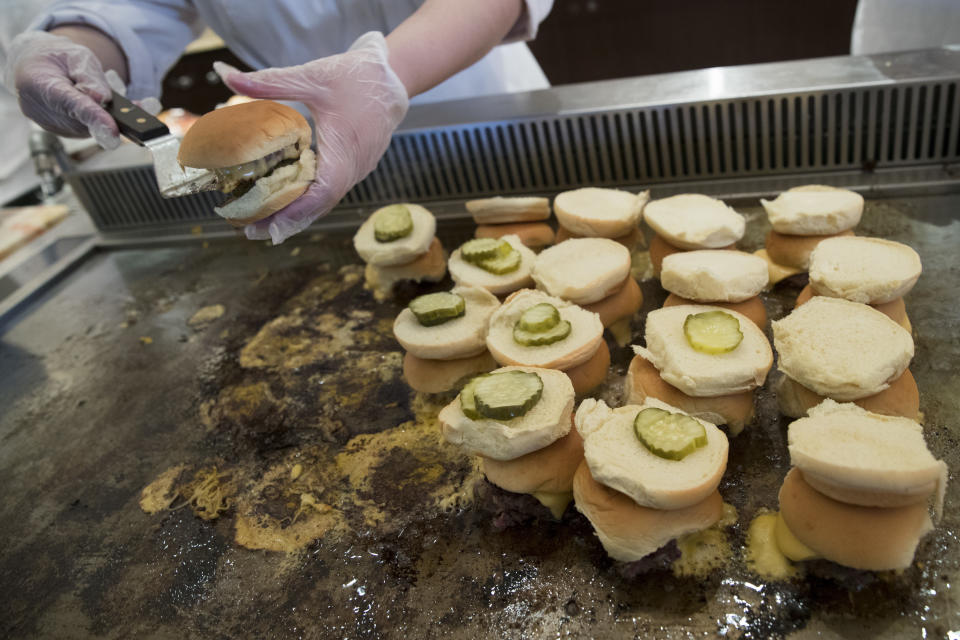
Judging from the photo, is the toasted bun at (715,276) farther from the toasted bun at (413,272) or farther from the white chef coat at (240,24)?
the white chef coat at (240,24)

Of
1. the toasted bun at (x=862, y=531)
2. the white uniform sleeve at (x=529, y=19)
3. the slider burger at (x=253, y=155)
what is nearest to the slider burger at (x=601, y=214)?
the white uniform sleeve at (x=529, y=19)

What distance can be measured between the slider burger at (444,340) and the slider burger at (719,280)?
73 centimetres

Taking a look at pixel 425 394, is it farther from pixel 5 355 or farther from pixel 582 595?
pixel 5 355

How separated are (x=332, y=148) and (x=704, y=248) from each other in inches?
62.4

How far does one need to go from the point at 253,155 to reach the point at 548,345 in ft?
4.16

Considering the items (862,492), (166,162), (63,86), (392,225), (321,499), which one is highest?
(63,86)

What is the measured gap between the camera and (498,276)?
3002 millimetres

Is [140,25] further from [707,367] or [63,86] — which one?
[707,367]

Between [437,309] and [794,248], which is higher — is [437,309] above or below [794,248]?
above

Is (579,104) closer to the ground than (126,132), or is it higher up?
closer to the ground

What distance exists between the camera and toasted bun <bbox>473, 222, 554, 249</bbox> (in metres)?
3.33

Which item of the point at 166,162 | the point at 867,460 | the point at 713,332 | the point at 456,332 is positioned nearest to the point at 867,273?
the point at 713,332

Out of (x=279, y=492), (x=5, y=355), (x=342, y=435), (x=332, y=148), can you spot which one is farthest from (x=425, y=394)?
(x=5, y=355)

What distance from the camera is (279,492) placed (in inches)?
100
